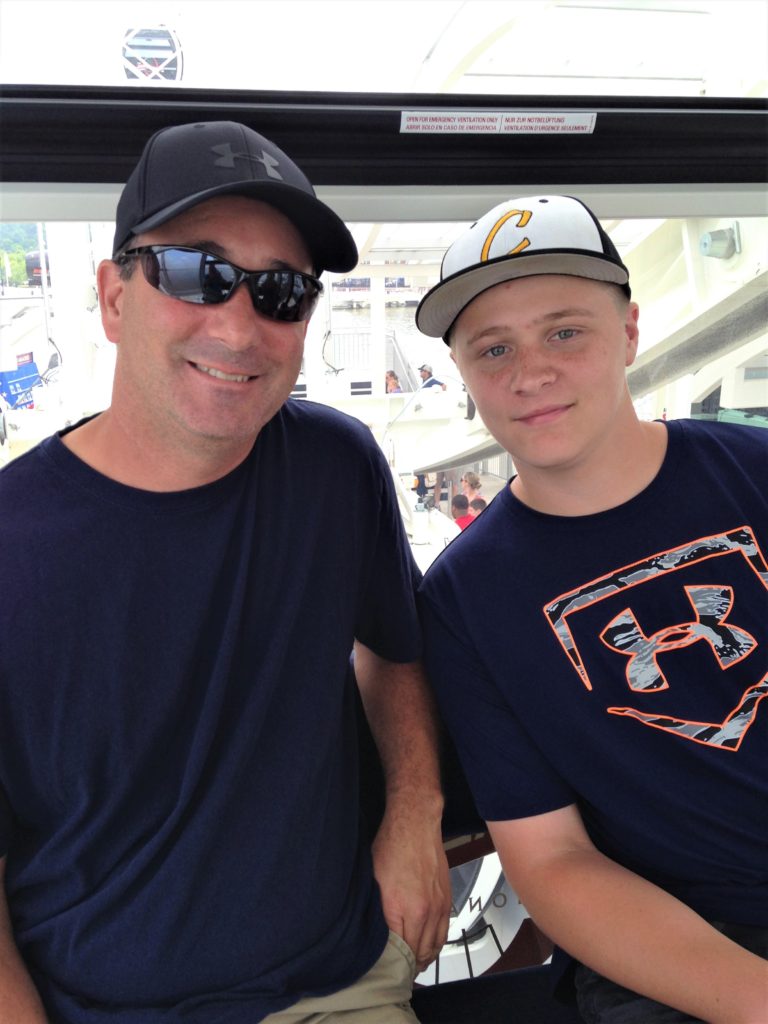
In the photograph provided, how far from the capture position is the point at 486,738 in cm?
152

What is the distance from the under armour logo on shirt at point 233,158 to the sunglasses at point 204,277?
0.50ft

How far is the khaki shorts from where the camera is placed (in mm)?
1344

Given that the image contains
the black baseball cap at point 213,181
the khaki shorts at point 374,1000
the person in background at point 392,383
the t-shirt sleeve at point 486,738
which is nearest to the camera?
the black baseball cap at point 213,181

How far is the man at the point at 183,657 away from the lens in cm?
123

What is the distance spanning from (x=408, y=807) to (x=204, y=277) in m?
1.10

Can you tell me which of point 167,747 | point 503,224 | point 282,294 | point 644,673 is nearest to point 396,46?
point 503,224

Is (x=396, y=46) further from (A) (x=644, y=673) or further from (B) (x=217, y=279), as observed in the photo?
(A) (x=644, y=673)

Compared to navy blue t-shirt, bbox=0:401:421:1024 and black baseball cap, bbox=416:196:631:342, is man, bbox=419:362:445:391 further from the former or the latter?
navy blue t-shirt, bbox=0:401:421:1024

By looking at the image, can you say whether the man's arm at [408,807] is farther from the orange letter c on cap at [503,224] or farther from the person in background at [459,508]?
the orange letter c on cap at [503,224]

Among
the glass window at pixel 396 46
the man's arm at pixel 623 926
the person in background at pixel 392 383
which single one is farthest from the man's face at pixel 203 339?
the man's arm at pixel 623 926

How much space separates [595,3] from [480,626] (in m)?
1.58

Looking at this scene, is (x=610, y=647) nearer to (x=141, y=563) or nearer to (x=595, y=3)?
(x=141, y=563)

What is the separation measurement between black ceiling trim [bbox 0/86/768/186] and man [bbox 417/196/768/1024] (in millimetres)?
238

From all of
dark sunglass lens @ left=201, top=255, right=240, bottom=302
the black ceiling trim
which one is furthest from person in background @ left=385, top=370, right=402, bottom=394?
dark sunglass lens @ left=201, top=255, right=240, bottom=302
